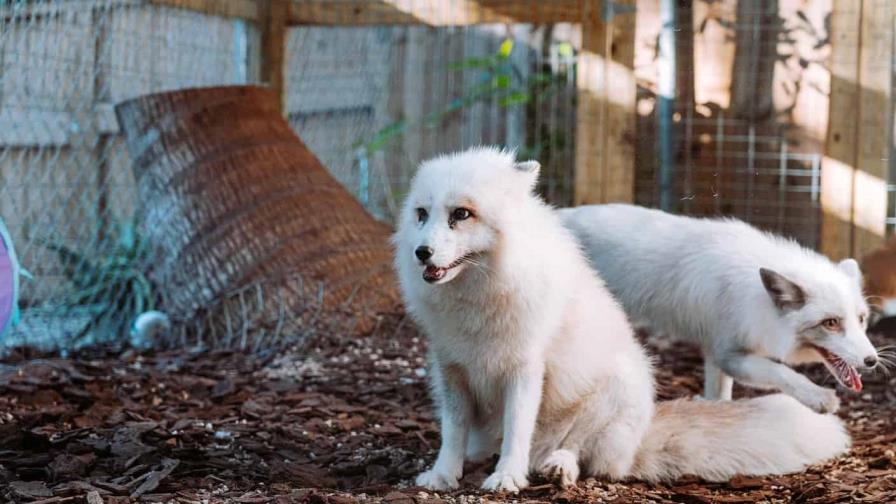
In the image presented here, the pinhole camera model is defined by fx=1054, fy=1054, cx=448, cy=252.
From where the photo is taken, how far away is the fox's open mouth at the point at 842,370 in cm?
365

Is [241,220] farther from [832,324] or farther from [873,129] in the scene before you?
[873,129]

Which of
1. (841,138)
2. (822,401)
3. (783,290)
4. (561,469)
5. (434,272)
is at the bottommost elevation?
(561,469)

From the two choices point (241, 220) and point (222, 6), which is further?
point (222, 6)

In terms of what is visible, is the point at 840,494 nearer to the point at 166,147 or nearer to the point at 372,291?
the point at 372,291

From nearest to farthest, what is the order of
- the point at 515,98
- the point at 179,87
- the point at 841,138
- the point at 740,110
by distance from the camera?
the point at 841,138, the point at 179,87, the point at 740,110, the point at 515,98

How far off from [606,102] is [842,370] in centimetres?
252

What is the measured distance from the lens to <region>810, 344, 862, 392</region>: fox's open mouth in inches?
144

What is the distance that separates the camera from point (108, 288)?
19.7ft

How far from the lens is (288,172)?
5879 mm

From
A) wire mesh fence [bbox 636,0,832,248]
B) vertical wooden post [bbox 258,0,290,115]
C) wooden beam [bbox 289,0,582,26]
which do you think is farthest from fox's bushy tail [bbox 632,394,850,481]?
vertical wooden post [bbox 258,0,290,115]

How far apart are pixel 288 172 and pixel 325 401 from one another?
1872mm

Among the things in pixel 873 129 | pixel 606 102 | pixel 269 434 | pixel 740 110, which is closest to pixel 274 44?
pixel 606 102

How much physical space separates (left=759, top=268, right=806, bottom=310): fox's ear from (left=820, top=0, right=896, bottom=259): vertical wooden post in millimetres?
2158

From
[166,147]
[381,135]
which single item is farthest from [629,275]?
[381,135]
